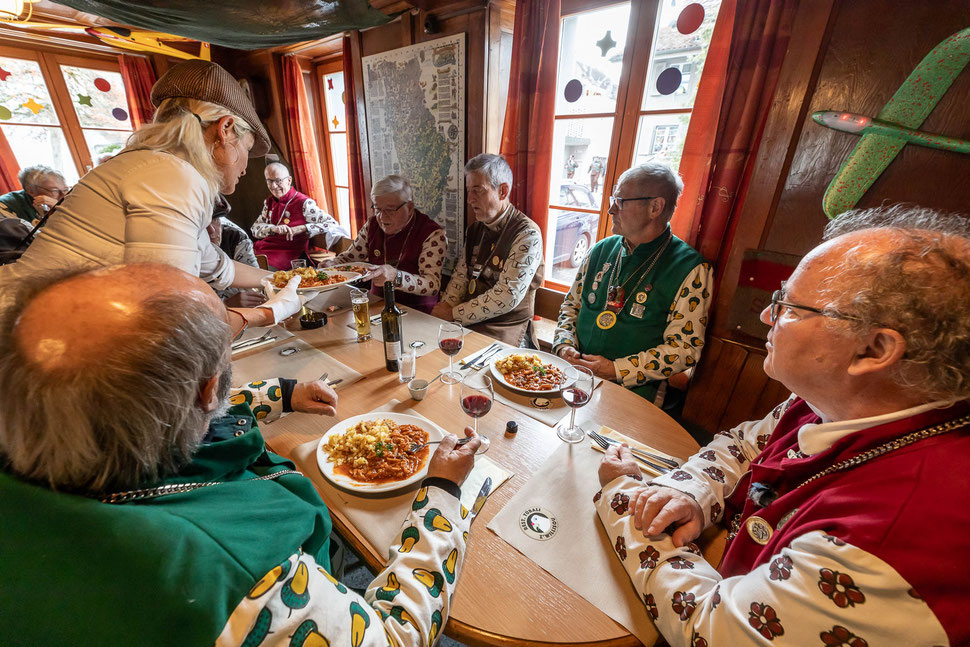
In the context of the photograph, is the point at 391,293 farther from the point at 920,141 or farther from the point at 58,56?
the point at 58,56

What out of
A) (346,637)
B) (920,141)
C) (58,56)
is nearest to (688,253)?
(920,141)

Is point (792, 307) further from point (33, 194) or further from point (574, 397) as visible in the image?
point (33, 194)

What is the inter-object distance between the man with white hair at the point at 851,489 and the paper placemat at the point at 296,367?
108 cm

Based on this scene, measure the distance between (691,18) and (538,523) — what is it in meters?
2.70

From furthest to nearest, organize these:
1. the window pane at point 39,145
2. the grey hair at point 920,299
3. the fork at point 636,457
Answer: the window pane at point 39,145 < the fork at point 636,457 < the grey hair at point 920,299

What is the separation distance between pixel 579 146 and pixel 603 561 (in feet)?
9.06

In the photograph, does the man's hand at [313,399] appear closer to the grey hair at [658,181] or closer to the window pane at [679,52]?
the grey hair at [658,181]

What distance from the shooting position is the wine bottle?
150 centimetres

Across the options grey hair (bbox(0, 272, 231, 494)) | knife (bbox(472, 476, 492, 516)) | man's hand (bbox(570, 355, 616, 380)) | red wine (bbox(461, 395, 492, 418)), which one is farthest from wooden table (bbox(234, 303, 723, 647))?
grey hair (bbox(0, 272, 231, 494))

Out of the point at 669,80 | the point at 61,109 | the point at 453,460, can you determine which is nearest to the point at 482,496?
the point at 453,460

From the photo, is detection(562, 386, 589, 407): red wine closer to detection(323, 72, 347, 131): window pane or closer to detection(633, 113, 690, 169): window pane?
detection(633, 113, 690, 169): window pane

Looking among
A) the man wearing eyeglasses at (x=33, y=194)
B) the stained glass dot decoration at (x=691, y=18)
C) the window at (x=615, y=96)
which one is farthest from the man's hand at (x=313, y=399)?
the man wearing eyeglasses at (x=33, y=194)

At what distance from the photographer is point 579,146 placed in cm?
281

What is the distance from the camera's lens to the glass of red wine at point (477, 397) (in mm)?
1096
